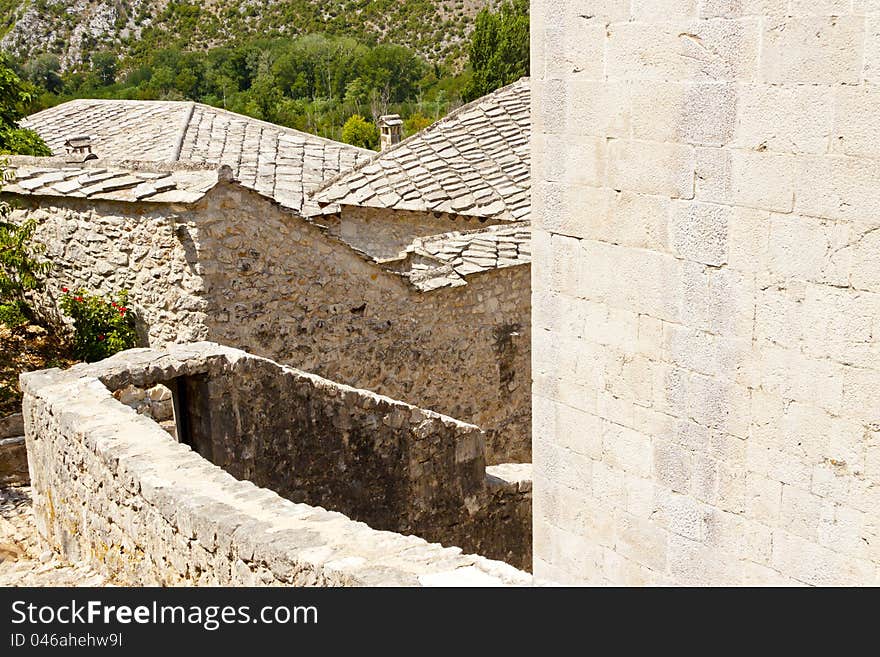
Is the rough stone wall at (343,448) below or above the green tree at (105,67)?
below

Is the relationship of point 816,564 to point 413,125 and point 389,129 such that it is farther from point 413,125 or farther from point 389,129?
point 413,125

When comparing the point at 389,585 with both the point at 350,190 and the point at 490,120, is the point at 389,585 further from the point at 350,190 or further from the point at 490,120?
the point at 490,120

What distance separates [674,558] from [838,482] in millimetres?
741

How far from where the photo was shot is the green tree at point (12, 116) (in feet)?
34.9

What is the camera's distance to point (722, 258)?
334 cm

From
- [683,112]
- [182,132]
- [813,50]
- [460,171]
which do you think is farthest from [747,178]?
[182,132]

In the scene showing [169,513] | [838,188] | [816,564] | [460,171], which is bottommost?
[169,513]

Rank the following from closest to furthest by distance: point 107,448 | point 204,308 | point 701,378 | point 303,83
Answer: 1. point 701,378
2. point 107,448
3. point 204,308
4. point 303,83

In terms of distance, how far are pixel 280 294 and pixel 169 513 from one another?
3577mm

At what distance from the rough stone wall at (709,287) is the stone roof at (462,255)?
4677 mm

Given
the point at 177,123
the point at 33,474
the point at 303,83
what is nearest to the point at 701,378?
the point at 33,474

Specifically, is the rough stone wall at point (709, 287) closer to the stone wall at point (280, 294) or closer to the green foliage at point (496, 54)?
the stone wall at point (280, 294)

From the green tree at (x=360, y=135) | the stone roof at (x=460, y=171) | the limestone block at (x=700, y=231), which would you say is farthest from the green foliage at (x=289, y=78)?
the limestone block at (x=700, y=231)

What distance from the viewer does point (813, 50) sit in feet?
9.81
